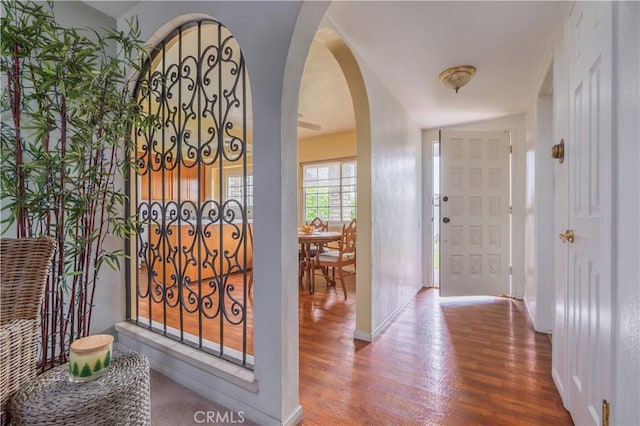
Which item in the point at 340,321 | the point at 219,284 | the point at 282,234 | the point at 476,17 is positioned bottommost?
the point at 340,321

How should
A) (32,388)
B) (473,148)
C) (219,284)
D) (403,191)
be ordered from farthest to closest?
(473,148)
(403,191)
(219,284)
(32,388)

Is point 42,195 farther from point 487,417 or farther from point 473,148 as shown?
point 473,148

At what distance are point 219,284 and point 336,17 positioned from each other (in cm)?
180

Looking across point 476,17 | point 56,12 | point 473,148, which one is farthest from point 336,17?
point 473,148

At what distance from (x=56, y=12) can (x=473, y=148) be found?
414cm

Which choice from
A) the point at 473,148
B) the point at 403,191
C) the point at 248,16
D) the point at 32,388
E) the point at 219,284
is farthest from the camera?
the point at 473,148

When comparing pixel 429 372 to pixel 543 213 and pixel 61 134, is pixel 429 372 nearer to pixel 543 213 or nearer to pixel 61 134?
pixel 543 213

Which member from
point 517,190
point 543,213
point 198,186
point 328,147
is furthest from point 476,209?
point 198,186

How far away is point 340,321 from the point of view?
9.07 ft

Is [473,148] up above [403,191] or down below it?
above

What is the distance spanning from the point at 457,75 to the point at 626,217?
1980 millimetres

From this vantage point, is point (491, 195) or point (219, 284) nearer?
point (219, 284)

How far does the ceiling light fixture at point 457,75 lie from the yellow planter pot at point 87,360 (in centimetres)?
292

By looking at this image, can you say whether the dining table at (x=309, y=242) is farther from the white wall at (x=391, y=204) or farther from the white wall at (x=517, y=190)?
the white wall at (x=517, y=190)
